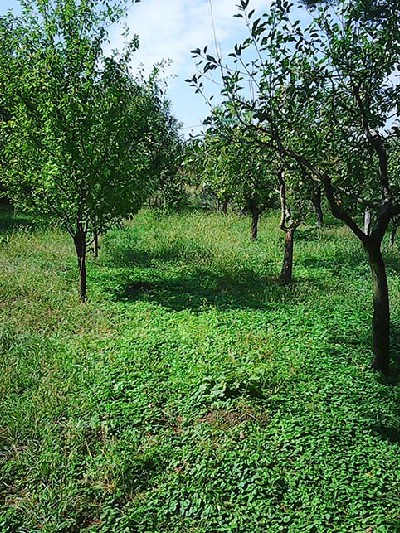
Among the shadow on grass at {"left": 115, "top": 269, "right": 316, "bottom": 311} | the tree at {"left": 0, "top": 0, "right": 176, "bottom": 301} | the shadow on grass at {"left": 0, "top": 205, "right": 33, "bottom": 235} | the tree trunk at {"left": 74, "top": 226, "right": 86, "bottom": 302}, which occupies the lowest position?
the shadow on grass at {"left": 115, "top": 269, "right": 316, "bottom": 311}

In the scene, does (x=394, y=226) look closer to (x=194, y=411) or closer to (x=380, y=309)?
(x=380, y=309)

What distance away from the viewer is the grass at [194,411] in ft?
12.8

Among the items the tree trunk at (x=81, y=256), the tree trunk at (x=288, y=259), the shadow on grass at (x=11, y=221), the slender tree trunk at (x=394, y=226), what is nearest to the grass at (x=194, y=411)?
the tree trunk at (x=81, y=256)

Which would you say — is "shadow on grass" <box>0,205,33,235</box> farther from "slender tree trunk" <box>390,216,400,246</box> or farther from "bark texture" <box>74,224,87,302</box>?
"slender tree trunk" <box>390,216,400,246</box>

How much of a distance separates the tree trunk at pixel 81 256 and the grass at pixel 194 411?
0.85 ft

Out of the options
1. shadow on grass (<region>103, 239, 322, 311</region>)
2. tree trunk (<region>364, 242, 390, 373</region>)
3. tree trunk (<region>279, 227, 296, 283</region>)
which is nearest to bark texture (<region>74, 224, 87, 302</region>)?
shadow on grass (<region>103, 239, 322, 311</region>)

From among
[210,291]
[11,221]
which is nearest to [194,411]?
[210,291]

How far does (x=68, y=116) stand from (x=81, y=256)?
8.75 ft

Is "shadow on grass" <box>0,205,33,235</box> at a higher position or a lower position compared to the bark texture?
higher

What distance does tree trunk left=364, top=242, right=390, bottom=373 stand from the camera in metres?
5.98

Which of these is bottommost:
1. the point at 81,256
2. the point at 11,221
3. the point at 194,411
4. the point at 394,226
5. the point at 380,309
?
the point at 194,411

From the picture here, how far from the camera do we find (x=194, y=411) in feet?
17.3

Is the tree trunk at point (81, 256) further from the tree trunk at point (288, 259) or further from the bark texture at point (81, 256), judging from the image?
the tree trunk at point (288, 259)

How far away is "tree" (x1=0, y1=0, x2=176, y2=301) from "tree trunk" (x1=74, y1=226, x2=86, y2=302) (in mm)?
24
